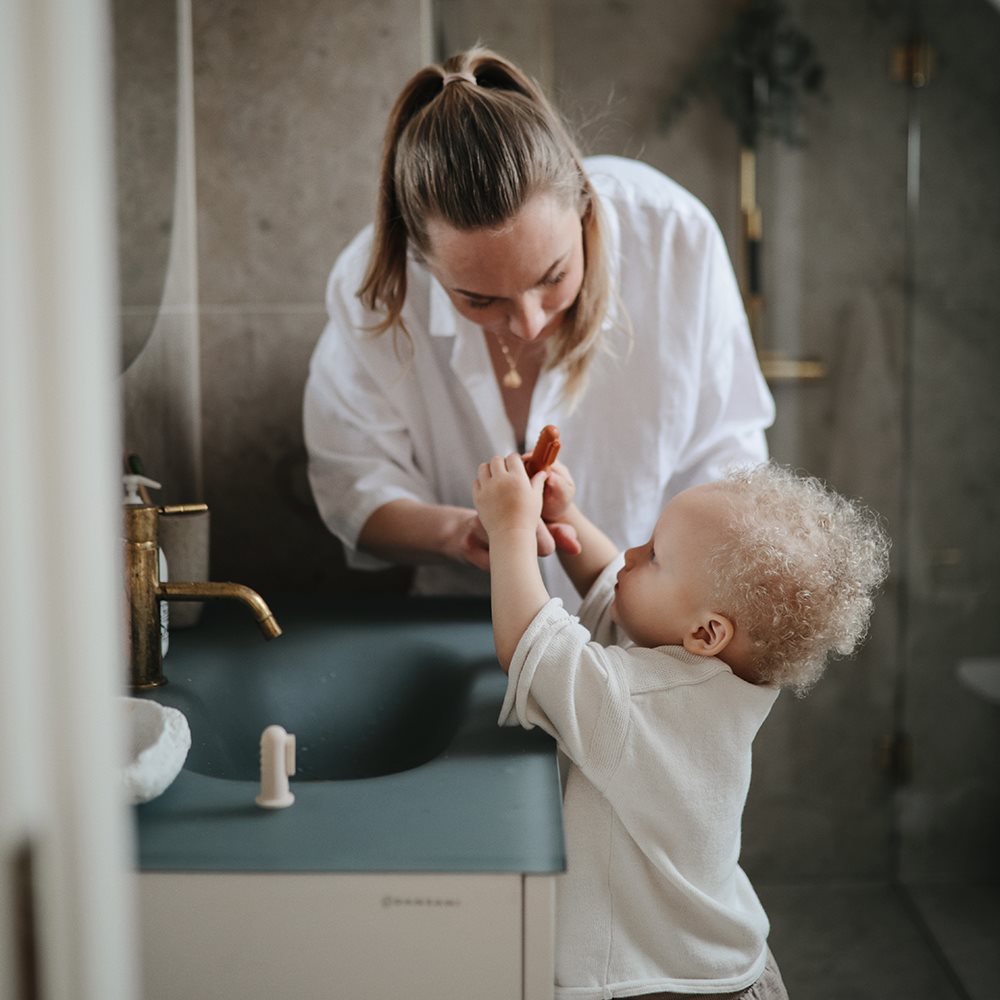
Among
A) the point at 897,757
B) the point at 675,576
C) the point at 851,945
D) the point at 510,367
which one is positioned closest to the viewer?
the point at 675,576

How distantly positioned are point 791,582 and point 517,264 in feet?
1.50

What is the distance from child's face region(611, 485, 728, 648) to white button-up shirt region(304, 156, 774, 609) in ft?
1.35

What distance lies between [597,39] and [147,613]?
139 cm

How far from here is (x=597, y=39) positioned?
195 centimetres

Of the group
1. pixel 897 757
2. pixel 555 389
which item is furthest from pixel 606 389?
pixel 897 757

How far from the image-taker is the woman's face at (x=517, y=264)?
1.17 m

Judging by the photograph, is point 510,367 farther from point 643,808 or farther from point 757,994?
point 757,994

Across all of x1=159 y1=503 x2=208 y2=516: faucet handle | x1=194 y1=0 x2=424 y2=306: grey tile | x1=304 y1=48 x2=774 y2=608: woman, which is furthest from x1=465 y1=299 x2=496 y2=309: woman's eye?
x1=194 y1=0 x2=424 y2=306: grey tile

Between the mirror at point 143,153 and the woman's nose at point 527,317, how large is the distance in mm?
491

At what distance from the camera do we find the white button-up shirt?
1494 mm

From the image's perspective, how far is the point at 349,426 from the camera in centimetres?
151

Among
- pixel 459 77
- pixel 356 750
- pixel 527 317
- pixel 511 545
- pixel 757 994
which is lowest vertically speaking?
pixel 757 994

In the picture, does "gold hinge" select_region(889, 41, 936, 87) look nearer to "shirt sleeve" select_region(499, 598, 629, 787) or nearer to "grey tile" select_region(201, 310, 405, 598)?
"grey tile" select_region(201, 310, 405, 598)

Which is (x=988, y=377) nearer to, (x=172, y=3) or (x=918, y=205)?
(x=918, y=205)
